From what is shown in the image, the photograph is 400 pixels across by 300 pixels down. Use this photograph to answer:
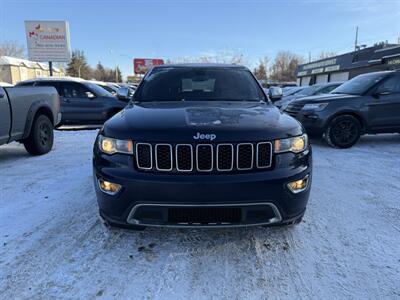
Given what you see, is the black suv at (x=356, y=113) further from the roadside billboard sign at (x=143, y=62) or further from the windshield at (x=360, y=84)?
the roadside billboard sign at (x=143, y=62)

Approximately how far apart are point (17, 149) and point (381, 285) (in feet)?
23.5

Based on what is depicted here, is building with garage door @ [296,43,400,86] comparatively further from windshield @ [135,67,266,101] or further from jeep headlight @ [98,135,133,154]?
jeep headlight @ [98,135,133,154]

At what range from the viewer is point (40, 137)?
6.25 meters

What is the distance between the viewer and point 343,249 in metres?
2.79

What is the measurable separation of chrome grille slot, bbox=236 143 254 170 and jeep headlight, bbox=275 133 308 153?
0.23 metres

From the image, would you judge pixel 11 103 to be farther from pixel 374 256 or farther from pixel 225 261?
pixel 374 256

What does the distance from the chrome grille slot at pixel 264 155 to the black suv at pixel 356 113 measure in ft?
16.0

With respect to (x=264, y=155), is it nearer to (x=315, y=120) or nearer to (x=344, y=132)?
(x=315, y=120)

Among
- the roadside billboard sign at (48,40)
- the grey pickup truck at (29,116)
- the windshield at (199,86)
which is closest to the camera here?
the windshield at (199,86)

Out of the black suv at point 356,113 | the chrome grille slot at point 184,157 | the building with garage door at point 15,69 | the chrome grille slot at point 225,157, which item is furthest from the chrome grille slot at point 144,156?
the building with garage door at point 15,69

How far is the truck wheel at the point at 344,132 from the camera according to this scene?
6.92 meters

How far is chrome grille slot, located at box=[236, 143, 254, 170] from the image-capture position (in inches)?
97.7

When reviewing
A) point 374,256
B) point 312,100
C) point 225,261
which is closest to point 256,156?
point 225,261

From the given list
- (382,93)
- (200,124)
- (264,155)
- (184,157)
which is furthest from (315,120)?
(184,157)
